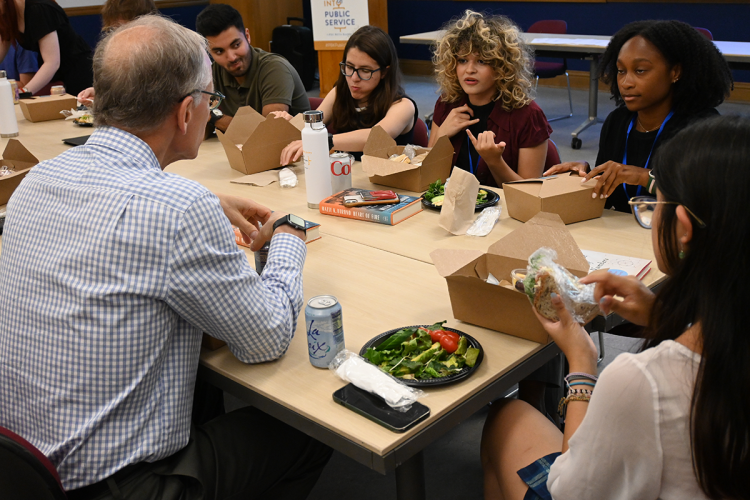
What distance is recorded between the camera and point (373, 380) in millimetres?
1172

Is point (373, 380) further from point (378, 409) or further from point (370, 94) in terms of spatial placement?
point (370, 94)

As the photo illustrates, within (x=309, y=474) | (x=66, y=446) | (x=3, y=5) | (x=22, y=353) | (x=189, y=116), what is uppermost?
(x=3, y=5)

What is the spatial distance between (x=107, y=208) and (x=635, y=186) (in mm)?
1706

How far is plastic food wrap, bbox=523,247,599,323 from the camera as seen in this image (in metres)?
1.22

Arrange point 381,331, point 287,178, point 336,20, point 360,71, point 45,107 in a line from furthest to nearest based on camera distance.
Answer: point 336,20 → point 45,107 → point 360,71 → point 287,178 → point 381,331

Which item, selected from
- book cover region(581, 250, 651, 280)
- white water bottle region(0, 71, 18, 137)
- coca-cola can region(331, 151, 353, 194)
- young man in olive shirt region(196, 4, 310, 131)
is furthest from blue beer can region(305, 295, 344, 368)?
white water bottle region(0, 71, 18, 137)

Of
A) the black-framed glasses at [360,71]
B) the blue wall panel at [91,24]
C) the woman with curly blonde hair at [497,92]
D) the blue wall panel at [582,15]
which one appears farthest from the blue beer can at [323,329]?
the blue wall panel at [91,24]

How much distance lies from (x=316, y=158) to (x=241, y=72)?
1.44 meters

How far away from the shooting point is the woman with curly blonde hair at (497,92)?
2.50m

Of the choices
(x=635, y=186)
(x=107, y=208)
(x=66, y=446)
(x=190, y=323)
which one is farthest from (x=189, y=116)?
(x=635, y=186)

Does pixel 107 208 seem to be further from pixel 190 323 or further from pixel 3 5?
pixel 3 5

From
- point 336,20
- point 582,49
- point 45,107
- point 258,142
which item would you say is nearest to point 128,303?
point 258,142

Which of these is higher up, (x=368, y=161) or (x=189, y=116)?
(x=189, y=116)

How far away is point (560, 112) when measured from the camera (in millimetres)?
6578
